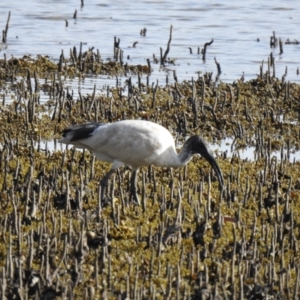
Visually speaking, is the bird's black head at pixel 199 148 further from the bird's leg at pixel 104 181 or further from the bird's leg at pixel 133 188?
the bird's leg at pixel 104 181

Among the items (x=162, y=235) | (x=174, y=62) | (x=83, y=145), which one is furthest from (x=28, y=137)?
(x=174, y=62)

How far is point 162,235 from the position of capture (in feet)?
24.1

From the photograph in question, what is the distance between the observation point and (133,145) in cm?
911

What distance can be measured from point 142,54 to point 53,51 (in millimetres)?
1689

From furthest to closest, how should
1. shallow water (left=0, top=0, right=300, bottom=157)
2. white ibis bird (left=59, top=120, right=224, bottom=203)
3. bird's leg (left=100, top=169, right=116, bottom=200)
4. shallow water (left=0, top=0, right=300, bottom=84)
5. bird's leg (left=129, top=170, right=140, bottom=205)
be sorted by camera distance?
shallow water (left=0, top=0, right=300, bottom=84), shallow water (left=0, top=0, right=300, bottom=157), white ibis bird (left=59, top=120, right=224, bottom=203), bird's leg (left=100, top=169, right=116, bottom=200), bird's leg (left=129, top=170, right=140, bottom=205)

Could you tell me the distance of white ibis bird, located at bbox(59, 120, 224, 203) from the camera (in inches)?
358

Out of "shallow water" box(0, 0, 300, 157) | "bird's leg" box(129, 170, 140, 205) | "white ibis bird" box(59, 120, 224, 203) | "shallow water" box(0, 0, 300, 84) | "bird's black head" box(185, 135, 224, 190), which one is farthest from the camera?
"shallow water" box(0, 0, 300, 84)

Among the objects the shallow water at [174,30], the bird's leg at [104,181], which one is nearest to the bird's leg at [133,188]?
the bird's leg at [104,181]

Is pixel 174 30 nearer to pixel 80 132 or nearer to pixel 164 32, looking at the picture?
pixel 164 32

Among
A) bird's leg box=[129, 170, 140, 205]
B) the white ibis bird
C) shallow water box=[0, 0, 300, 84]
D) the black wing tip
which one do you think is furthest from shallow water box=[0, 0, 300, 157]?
bird's leg box=[129, 170, 140, 205]

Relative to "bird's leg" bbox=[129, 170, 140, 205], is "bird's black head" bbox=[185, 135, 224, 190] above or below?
above

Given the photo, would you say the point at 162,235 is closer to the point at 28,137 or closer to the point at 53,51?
the point at 28,137

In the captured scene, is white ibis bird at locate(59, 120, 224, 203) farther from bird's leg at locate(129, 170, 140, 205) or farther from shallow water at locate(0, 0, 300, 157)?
shallow water at locate(0, 0, 300, 157)

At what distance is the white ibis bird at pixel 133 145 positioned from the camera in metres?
9.09
